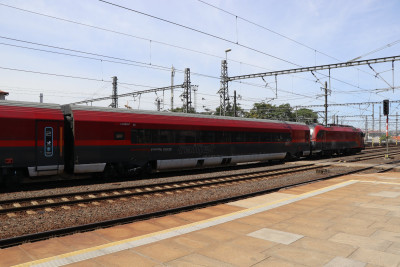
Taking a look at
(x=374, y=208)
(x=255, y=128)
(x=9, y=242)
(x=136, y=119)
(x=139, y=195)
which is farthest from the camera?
(x=255, y=128)

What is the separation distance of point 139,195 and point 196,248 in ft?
18.4

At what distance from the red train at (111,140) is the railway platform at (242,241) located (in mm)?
6419

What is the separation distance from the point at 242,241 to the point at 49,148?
8965 mm

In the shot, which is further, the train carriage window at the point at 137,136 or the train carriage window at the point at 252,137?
the train carriage window at the point at 252,137

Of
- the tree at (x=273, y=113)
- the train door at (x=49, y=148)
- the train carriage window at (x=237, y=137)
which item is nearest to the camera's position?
the train door at (x=49, y=148)

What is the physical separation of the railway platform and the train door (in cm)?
641

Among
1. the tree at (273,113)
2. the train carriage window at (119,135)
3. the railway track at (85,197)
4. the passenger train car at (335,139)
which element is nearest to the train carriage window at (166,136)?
the train carriage window at (119,135)

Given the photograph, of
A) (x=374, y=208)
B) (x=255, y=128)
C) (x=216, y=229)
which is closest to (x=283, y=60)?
(x=255, y=128)

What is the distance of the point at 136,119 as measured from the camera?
46.0 feet

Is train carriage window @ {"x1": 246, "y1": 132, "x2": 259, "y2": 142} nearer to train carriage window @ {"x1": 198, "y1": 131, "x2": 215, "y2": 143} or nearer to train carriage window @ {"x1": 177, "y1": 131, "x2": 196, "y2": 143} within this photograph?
train carriage window @ {"x1": 198, "y1": 131, "x2": 215, "y2": 143}

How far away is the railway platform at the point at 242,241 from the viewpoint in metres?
4.51

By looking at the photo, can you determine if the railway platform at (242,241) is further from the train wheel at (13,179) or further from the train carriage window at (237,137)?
the train carriage window at (237,137)

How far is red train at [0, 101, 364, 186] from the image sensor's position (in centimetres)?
1091

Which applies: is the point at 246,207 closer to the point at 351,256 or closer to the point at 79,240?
the point at 351,256
